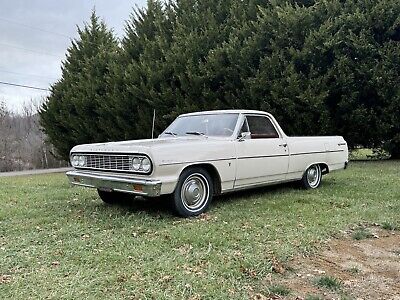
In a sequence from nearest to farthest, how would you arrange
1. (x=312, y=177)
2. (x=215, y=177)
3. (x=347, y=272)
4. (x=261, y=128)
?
1. (x=347, y=272)
2. (x=215, y=177)
3. (x=261, y=128)
4. (x=312, y=177)

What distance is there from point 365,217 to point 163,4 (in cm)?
1499

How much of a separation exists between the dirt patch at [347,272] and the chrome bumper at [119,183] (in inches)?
73.5

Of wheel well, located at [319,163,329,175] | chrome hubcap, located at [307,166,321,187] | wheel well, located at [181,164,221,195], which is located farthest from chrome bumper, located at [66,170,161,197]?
wheel well, located at [319,163,329,175]

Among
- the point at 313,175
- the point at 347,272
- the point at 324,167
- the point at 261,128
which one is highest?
the point at 261,128

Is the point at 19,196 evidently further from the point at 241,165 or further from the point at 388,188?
the point at 388,188

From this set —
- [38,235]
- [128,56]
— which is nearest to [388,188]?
[38,235]

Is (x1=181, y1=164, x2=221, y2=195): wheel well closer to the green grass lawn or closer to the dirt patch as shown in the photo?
the green grass lawn

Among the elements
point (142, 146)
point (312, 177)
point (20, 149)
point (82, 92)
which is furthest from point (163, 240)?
point (20, 149)

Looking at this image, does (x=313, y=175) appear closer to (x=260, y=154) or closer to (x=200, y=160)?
(x=260, y=154)

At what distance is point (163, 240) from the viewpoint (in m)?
4.15

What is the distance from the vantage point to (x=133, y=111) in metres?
16.3

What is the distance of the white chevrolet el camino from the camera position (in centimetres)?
479

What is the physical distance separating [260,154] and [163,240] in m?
2.47

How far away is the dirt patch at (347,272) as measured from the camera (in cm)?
304
